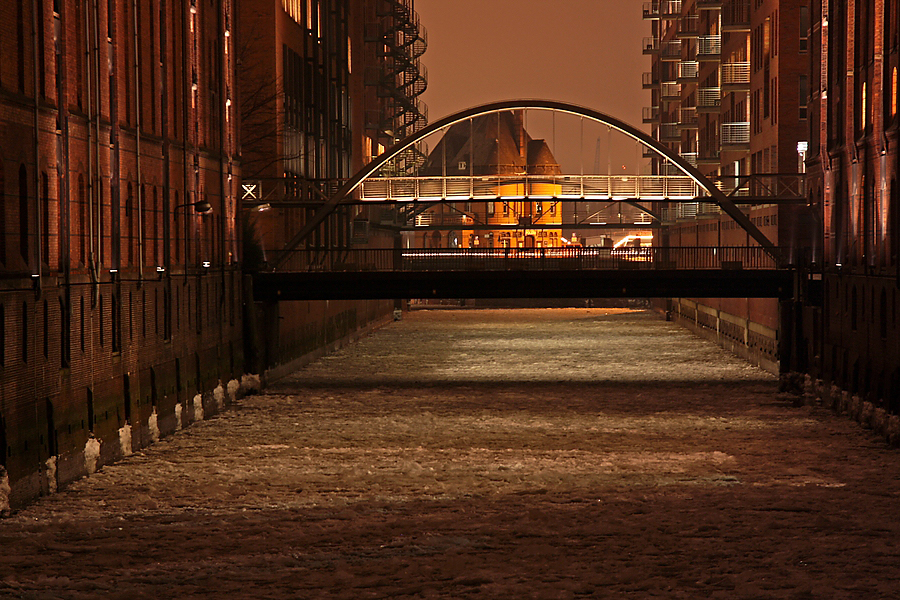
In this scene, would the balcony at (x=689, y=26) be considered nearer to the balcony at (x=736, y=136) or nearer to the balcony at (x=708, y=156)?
the balcony at (x=708, y=156)

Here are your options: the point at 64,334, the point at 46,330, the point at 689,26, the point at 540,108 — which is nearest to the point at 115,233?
the point at 64,334

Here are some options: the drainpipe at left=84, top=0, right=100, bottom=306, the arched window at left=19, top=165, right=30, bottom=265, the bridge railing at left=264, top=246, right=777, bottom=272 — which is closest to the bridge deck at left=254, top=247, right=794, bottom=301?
the bridge railing at left=264, top=246, right=777, bottom=272

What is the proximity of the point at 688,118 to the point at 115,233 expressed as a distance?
2574 inches

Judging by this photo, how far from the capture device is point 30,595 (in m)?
19.4

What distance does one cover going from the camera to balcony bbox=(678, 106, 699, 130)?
88012mm

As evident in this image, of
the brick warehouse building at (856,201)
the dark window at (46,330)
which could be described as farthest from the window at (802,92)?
the dark window at (46,330)

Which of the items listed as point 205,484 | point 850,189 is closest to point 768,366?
point 850,189

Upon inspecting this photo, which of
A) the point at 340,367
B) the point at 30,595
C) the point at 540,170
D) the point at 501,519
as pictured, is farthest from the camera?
the point at 540,170

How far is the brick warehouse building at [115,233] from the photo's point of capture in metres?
25.2

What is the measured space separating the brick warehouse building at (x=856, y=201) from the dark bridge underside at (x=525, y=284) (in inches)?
120

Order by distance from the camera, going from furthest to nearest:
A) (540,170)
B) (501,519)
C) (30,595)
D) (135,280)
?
(540,170), (135,280), (501,519), (30,595)

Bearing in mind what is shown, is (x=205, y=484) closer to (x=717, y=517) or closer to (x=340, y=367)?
(x=717, y=517)

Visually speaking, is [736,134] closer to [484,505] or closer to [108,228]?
[108,228]

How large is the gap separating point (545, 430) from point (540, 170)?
124 meters
